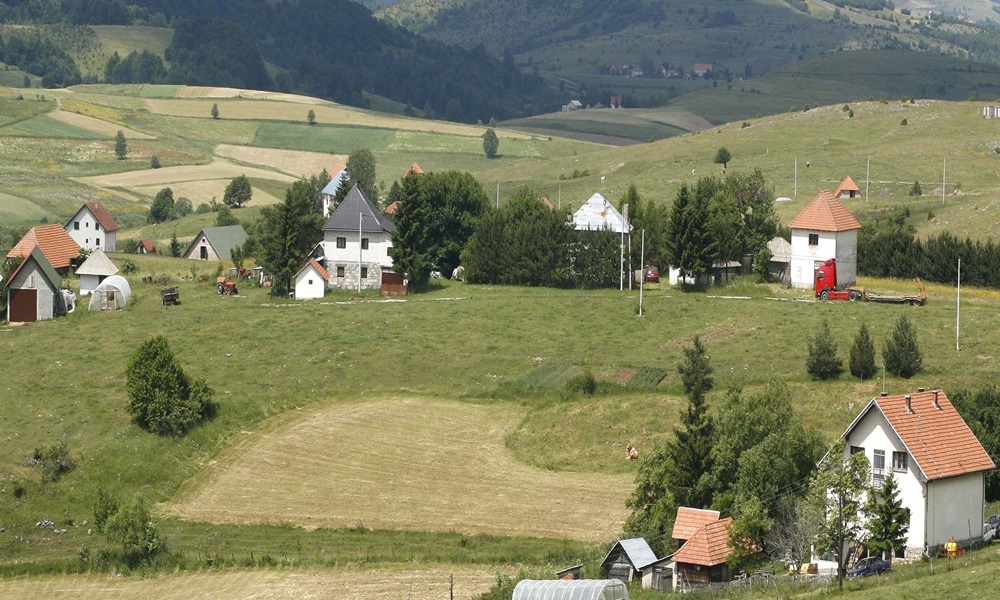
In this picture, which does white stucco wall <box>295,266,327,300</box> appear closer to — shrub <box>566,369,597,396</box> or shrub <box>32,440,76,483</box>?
shrub <box>566,369,597,396</box>

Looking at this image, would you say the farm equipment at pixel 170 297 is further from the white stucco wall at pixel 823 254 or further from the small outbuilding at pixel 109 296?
the white stucco wall at pixel 823 254

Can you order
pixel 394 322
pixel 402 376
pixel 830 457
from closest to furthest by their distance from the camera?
pixel 830 457 < pixel 402 376 < pixel 394 322

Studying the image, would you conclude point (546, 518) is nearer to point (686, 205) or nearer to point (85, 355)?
point (85, 355)

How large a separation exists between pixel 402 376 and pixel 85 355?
52.5ft

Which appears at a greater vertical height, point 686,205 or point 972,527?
point 686,205

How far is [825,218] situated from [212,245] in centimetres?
5069

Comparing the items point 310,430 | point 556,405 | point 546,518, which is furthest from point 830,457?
point 310,430

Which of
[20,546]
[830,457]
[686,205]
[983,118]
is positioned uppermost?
[983,118]

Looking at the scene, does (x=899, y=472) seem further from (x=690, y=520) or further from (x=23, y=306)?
(x=23, y=306)

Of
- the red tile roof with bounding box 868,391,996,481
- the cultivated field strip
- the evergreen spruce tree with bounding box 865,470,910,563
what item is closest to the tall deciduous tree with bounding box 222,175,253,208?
the cultivated field strip

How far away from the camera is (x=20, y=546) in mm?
59062

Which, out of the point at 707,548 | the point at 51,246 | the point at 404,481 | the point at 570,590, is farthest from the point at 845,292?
the point at 51,246

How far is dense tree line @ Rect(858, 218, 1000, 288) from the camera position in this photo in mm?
89062

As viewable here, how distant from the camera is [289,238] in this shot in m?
96.9
